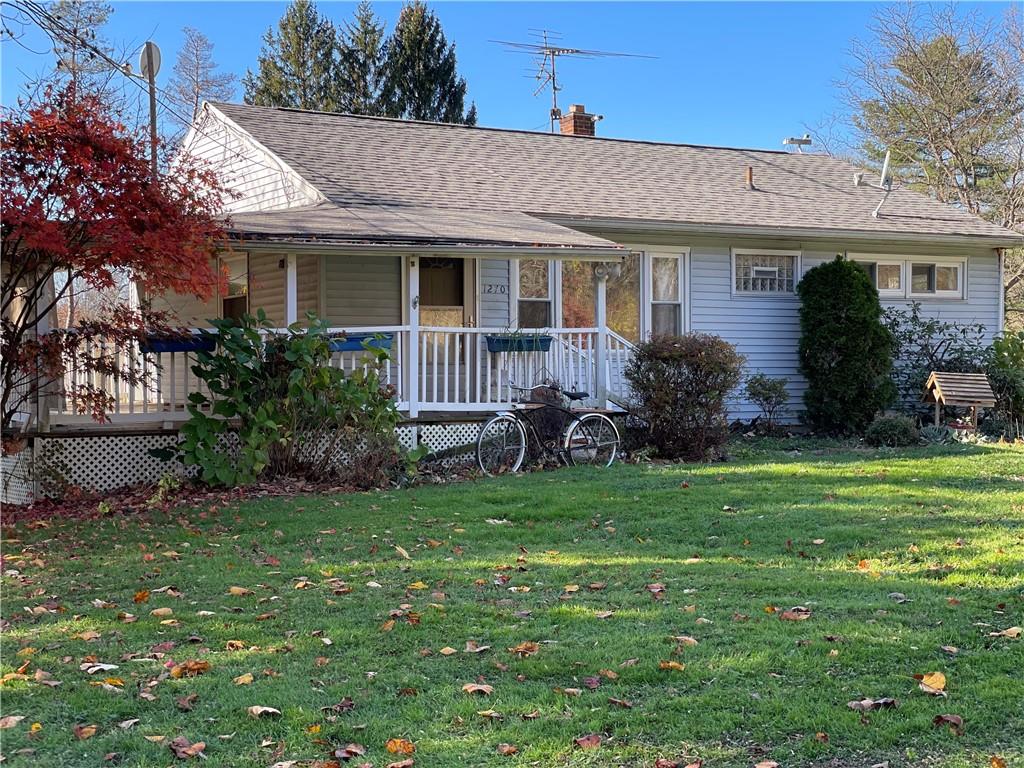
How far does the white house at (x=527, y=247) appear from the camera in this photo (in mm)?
12367

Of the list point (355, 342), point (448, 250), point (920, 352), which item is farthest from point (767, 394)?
point (355, 342)

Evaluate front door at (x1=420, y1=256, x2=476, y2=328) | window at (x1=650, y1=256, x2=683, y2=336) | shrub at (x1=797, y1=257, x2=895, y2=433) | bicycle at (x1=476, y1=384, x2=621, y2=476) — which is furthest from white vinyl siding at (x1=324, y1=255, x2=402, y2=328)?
shrub at (x1=797, y1=257, x2=895, y2=433)

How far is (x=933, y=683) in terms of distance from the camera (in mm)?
4367

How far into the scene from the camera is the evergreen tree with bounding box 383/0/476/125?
117 ft

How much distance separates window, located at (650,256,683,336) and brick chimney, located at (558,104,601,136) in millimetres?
6097

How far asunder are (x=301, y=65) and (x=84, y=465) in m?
27.9

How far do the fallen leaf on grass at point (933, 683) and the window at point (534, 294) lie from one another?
1075 cm

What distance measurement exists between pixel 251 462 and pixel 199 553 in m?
2.71

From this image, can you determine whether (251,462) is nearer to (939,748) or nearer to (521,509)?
(521,509)

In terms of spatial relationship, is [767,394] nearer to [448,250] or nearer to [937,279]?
[937,279]

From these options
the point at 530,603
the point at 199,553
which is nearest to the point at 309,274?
the point at 199,553

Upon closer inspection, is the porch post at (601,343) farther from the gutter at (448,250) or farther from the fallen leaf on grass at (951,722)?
the fallen leaf on grass at (951,722)

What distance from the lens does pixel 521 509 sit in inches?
353

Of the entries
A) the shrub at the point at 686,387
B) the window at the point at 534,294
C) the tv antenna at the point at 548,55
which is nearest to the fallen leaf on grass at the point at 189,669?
the shrub at the point at 686,387
